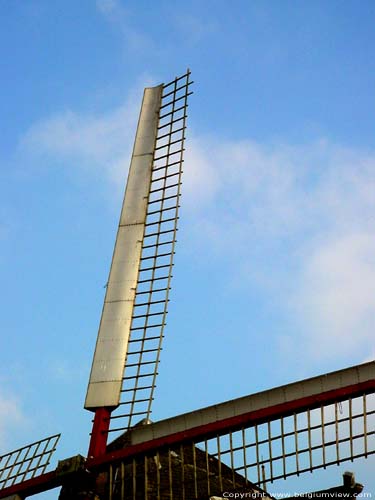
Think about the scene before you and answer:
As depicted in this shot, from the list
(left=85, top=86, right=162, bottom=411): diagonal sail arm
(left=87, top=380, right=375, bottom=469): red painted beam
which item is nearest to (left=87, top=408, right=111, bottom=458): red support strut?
(left=85, top=86, right=162, bottom=411): diagonal sail arm

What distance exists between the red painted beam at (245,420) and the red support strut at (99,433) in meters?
0.65

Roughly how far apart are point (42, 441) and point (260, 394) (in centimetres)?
519

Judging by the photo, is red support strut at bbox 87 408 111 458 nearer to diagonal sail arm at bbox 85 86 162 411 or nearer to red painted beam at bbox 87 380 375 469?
diagonal sail arm at bbox 85 86 162 411

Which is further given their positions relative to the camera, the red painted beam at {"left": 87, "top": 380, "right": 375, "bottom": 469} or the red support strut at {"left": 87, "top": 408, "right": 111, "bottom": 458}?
the red support strut at {"left": 87, "top": 408, "right": 111, "bottom": 458}

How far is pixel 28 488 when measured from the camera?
44.1 ft

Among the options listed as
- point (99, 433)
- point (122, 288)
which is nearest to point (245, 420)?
point (99, 433)

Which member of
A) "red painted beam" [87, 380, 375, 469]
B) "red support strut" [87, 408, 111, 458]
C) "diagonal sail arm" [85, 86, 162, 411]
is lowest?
"red painted beam" [87, 380, 375, 469]

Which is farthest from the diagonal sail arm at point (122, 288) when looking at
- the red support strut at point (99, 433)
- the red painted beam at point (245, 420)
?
the red painted beam at point (245, 420)

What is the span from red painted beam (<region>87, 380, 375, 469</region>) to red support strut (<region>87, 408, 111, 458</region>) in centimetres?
65

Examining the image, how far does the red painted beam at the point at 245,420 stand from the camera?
10.6 metres

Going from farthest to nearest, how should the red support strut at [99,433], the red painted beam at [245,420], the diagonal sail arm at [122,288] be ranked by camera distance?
the diagonal sail arm at [122,288] → the red support strut at [99,433] → the red painted beam at [245,420]

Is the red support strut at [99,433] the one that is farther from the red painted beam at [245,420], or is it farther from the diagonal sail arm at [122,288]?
the red painted beam at [245,420]

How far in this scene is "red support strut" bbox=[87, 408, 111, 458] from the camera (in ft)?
42.9

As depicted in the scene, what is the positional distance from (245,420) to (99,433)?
350 centimetres
